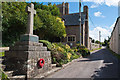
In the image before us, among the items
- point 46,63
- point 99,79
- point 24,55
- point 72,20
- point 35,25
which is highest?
point 72,20

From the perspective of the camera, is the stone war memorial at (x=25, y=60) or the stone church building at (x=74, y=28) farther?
the stone church building at (x=74, y=28)

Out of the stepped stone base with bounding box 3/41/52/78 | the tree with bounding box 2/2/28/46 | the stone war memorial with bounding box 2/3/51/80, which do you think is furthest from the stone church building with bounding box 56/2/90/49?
the stepped stone base with bounding box 3/41/52/78

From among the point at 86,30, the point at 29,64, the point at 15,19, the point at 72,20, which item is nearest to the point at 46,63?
the point at 29,64

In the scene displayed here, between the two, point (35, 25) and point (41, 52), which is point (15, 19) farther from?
point (41, 52)

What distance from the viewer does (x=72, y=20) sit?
96.1 ft

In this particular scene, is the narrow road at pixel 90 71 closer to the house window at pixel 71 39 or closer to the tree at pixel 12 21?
the tree at pixel 12 21

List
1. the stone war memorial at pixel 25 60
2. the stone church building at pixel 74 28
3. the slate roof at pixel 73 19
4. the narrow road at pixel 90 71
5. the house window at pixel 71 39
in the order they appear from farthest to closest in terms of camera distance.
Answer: the slate roof at pixel 73 19 < the house window at pixel 71 39 < the stone church building at pixel 74 28 < the narrow road at pixel 90 71 < the stone war memorial at pixel 25 60

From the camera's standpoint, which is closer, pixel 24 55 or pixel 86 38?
pixel 24 55

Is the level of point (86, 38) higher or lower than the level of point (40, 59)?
higher

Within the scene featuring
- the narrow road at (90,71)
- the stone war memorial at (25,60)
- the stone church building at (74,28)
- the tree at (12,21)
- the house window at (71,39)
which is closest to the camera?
the stone war memorial at (25,60)

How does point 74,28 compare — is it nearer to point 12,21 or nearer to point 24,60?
point 12,21

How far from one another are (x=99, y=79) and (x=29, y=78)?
11.3 feet

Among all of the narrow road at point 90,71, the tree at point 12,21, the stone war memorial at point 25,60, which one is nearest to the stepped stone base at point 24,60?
the stone war memorial at point 25,60

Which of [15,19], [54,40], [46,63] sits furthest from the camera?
[54,40]
